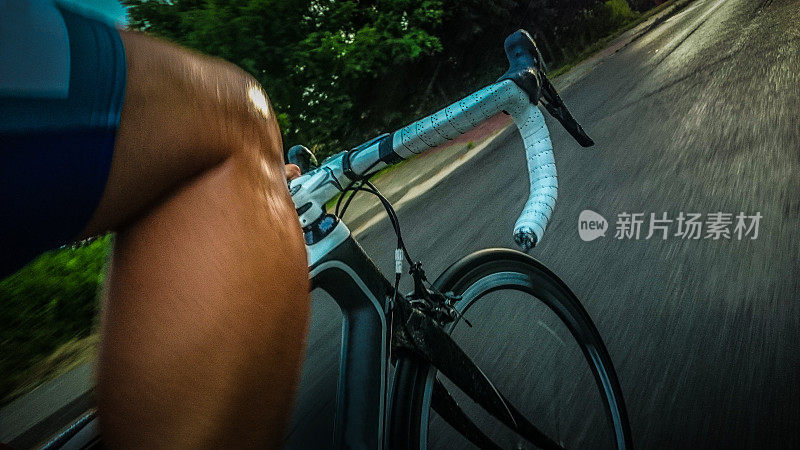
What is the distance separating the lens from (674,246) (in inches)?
142

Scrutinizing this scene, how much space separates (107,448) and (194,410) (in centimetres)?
11

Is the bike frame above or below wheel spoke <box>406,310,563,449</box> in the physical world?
above

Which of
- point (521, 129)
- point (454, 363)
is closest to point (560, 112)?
point (521, 129)

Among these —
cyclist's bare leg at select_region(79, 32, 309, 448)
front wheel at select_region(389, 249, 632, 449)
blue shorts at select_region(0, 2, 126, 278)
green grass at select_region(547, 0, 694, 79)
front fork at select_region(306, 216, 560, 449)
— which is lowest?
green grass at select_region(547, 0, 694, 79)

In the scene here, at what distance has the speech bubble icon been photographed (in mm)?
4023

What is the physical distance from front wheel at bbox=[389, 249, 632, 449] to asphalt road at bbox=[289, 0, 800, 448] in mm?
71

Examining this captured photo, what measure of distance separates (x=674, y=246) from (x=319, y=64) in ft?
22.5

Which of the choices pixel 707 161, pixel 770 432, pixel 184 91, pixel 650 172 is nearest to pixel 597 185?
pixel 650 172

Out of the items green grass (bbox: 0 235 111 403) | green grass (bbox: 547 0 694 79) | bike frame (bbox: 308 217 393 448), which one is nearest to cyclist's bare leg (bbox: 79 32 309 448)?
bike frame (bbox: 308 217 393 448)

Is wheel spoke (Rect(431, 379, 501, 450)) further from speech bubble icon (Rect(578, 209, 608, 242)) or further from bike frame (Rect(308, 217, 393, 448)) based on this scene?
speech bubble icon (Rect(578, 209, 608, 242))

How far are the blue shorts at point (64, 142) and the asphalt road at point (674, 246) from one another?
2.16 meters

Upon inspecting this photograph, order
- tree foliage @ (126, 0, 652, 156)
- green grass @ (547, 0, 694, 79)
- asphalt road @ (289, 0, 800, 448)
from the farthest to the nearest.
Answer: green grass @ (547, 0, 694, 79) < tree foliage @ (126, 0, 652, 156) < asphalt road @ (289, 0, 800, 448)

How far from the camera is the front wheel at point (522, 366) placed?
49.0 inches

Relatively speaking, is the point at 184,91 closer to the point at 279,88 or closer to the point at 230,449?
the point at 230,449
